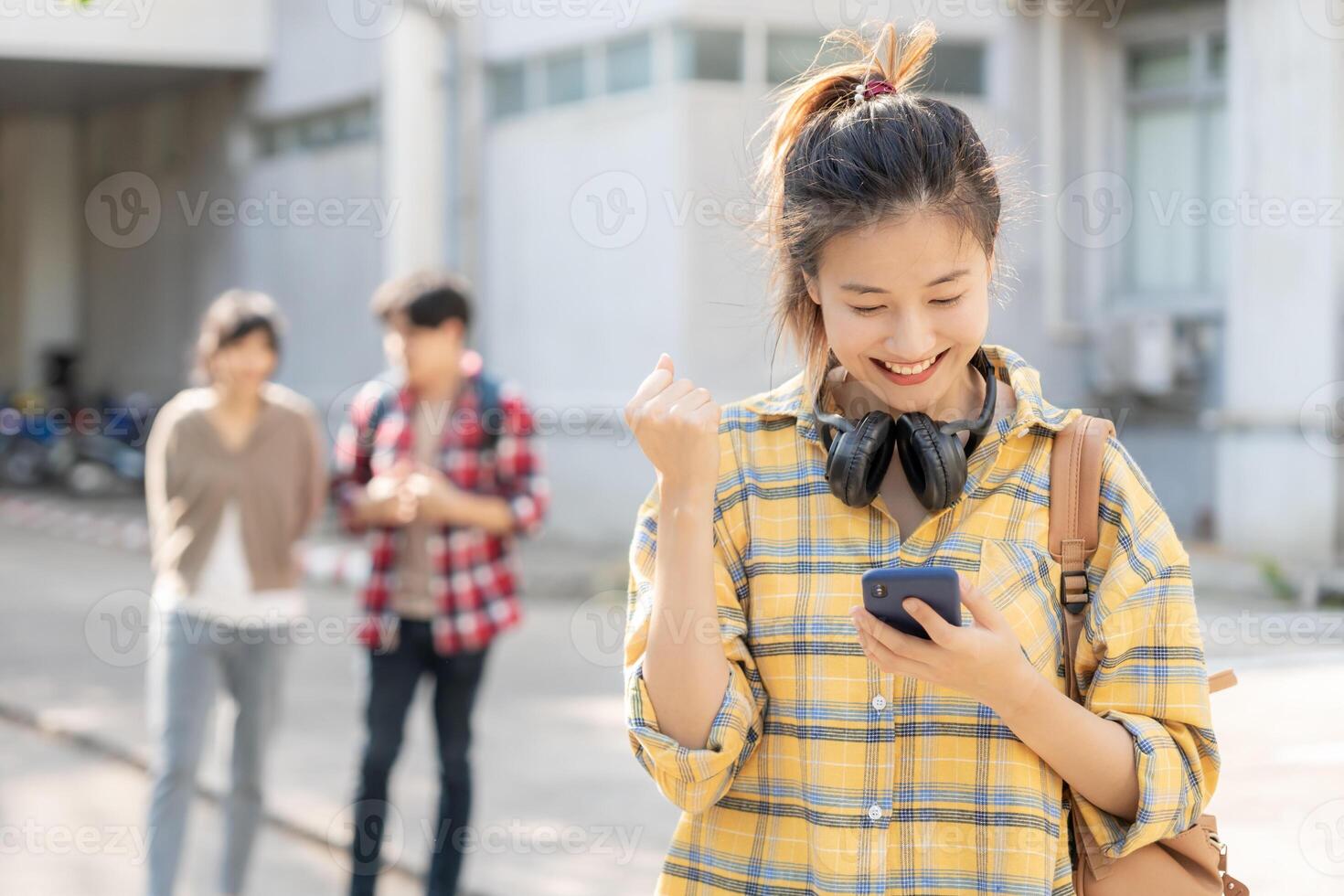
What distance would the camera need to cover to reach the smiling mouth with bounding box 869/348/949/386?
1873 mm

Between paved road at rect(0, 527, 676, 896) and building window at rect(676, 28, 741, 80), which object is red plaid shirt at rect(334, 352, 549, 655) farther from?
building window at rect(676, 28, 741, 80)

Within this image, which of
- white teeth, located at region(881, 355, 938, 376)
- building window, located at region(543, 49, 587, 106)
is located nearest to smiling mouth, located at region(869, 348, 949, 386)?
white teeth, located at region(881, 355, 938, 376)

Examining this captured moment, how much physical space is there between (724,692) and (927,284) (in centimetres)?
54

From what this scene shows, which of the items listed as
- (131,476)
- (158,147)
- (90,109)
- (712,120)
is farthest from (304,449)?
(90,109)

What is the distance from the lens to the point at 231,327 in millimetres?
4922

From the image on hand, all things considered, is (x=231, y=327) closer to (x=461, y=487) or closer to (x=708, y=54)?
(x=461, y=487)

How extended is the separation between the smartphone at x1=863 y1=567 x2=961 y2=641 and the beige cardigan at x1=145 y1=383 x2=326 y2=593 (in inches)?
134

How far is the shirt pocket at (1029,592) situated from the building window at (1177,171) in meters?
10.5

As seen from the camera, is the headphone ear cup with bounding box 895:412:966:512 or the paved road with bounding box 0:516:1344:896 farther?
the paved road with bounding box 0:516:1344:896

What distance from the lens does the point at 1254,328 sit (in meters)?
10.5

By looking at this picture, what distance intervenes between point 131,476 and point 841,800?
56.3 ft

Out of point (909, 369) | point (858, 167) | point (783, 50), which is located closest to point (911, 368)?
point (909, 369)

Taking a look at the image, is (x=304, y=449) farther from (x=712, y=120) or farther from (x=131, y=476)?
(x=131, y=476)

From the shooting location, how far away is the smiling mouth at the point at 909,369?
6.15ft
